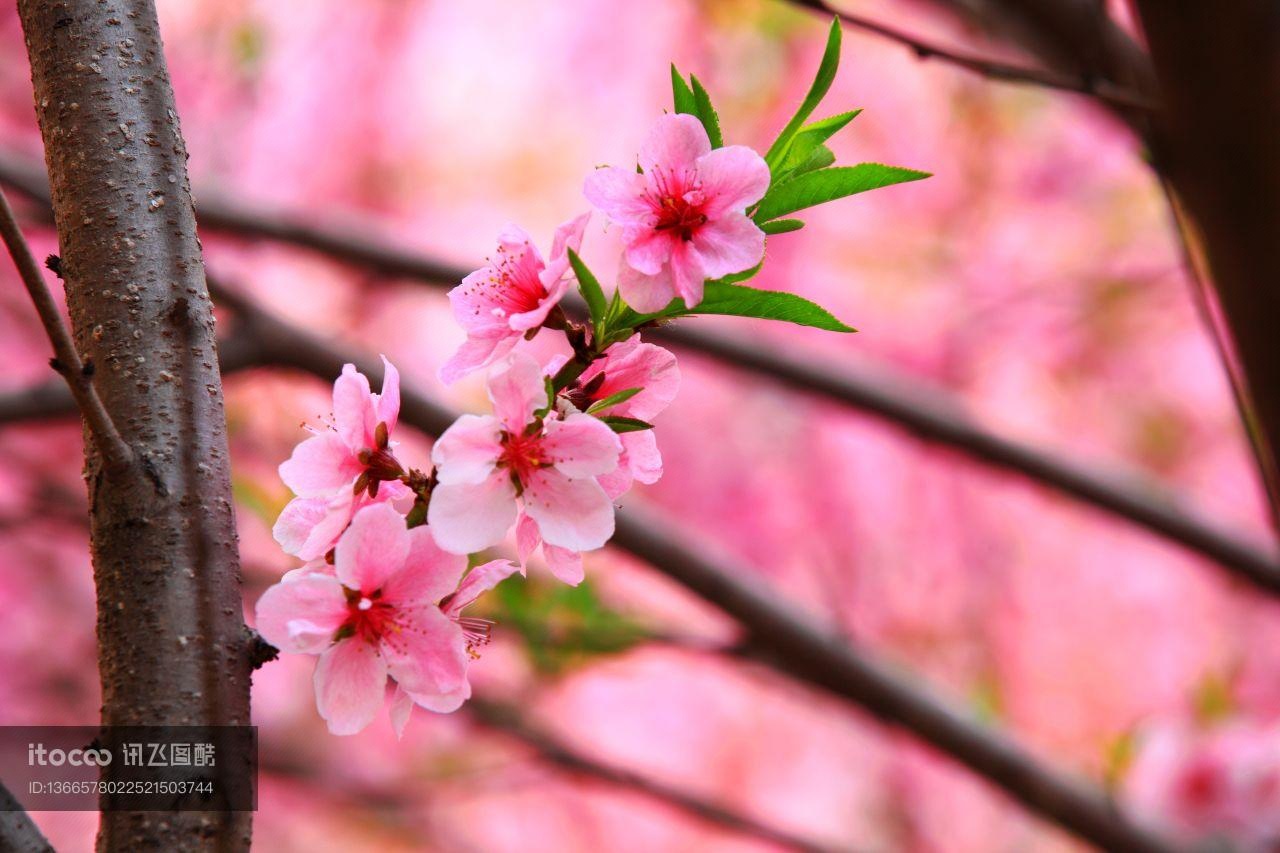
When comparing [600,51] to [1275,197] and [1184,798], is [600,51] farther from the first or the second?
[1275,197]

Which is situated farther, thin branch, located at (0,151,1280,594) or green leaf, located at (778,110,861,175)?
thin branch, located at (0,151,1280,594)

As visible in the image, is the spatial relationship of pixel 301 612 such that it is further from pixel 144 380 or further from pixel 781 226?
pixel 781 226

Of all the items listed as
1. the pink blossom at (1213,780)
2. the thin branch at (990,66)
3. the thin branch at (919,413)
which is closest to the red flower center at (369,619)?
the thin branch at (990,66)

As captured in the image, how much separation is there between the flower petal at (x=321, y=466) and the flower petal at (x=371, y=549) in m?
0.05

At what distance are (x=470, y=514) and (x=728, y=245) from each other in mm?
155

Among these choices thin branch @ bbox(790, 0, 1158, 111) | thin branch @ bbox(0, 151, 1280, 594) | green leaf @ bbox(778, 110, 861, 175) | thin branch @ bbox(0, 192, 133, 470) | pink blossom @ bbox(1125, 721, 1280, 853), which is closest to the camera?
thin branch @ bbox(0, 192, 133, 470)

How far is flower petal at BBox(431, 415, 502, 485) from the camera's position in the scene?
42 centimetres

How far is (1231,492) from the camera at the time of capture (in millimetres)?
3682

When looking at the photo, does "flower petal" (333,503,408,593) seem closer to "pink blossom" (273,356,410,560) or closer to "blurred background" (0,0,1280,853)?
"pink blossom" (273,356,410,560)

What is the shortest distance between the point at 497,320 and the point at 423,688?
0.52 ft

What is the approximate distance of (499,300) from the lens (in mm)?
495

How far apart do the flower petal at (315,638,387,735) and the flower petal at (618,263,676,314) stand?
18cm

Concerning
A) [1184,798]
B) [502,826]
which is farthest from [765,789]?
[1184,798]

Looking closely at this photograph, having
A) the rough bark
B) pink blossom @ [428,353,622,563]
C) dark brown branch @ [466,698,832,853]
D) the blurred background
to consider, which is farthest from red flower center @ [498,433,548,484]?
the blurred background
